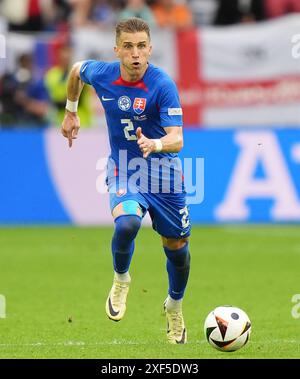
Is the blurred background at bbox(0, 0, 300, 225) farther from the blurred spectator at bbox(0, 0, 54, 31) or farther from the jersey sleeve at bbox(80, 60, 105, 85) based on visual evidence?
the jersey sleeve at bbox(80, 60, 105, 85)

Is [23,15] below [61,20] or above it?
above

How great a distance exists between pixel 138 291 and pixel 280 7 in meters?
11.0

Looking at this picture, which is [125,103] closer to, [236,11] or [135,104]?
[135,104]

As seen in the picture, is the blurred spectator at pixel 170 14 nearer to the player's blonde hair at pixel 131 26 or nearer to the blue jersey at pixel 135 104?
the blue jersey at pixel 135 104

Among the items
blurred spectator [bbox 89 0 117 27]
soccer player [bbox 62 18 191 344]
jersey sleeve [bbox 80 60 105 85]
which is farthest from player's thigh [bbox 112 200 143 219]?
blurred spectator [bbox 89 0 117 27]

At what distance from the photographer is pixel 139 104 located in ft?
28.7

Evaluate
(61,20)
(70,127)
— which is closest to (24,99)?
(61,20)

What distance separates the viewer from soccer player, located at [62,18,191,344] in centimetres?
862

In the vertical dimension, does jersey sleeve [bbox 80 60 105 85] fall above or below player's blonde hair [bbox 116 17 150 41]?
below

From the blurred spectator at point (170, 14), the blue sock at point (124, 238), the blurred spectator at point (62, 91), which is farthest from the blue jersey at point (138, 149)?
the blurred spectator at point (170, 14)

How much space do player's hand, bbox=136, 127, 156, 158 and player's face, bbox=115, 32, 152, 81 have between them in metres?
0.72

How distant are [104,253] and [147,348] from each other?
6528 millimetres

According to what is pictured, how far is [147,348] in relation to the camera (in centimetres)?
852

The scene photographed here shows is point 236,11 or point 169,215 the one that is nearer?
point 169,215
